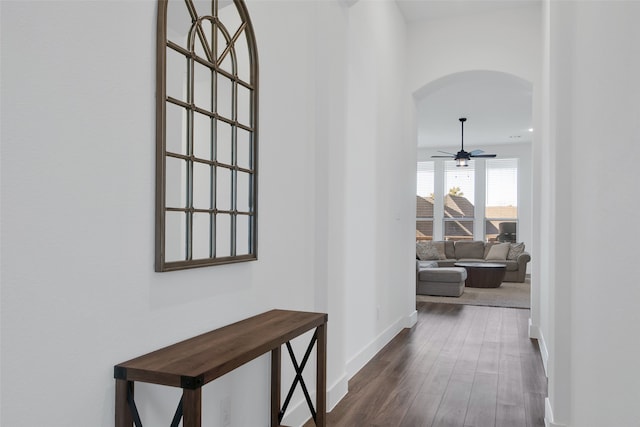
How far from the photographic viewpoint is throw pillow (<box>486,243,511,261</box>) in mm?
10367

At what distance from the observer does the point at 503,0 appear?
190 inches

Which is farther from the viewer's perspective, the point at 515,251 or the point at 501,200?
the point at 501,200

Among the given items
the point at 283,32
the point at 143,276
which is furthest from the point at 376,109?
the point at 143,276

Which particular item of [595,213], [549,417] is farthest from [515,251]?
[595,213]

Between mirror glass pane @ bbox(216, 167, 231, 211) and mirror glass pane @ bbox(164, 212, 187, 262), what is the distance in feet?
0.78

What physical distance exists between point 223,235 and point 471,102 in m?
6.76

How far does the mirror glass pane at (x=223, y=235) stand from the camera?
1944 millimetres

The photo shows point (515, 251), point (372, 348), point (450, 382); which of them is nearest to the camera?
point (450, 382)

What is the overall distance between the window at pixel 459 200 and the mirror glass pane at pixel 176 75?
1091 cm

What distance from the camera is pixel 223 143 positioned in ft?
6.42

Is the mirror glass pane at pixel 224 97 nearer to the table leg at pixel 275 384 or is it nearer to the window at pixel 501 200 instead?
the table leg at pixel 275 384

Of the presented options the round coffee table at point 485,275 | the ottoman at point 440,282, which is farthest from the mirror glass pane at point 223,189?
the round coffee table at point 485,275

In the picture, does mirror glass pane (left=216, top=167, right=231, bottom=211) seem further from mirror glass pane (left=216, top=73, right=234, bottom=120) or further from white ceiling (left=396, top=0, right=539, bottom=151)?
white ceiling (left=396, top=0, right=539, bottom=151)

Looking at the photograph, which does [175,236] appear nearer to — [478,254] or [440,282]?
[440,282]
